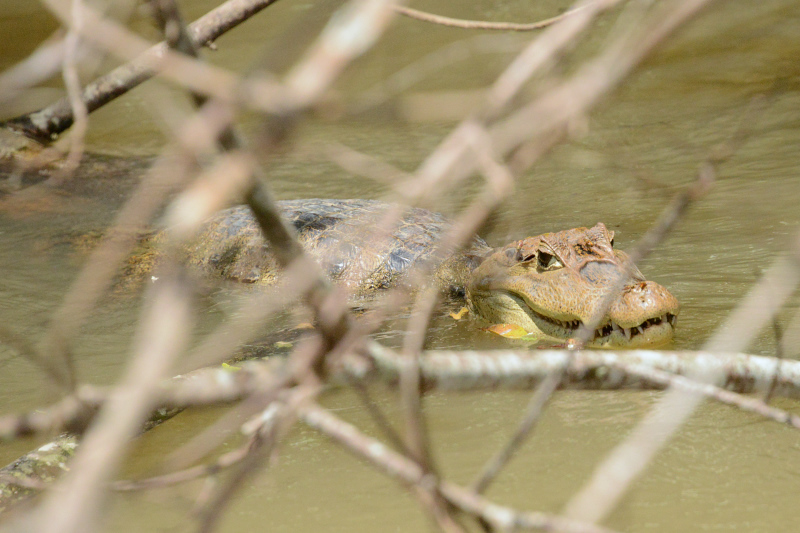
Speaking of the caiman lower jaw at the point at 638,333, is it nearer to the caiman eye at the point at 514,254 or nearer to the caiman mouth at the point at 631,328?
the caiman mouth at the point at 631,328

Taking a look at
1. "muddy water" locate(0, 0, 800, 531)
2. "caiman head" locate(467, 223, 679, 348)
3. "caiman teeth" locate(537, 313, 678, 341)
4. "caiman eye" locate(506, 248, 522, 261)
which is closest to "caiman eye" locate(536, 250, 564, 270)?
"caiman head" locate(467, 223, 679, 348)

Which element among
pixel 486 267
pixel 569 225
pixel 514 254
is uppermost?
pixel 514 254

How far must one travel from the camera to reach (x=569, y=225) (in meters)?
6.32

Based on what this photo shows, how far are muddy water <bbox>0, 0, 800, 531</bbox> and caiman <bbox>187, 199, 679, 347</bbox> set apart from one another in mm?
312

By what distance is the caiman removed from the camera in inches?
147

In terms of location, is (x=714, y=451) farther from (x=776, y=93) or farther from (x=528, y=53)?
(x=528, y=53)

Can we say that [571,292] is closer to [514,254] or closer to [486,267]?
[514,254]

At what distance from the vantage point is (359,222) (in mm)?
5688

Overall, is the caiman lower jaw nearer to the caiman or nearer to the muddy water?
the caiman

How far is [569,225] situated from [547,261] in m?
2.01

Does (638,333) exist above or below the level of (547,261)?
below

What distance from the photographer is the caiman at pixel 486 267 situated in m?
3.74

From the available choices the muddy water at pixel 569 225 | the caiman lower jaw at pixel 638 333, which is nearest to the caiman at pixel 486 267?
the caiman lower jaw at pixel 638 333

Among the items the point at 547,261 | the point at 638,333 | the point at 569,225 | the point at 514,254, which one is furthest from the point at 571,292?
the point at 569,225
